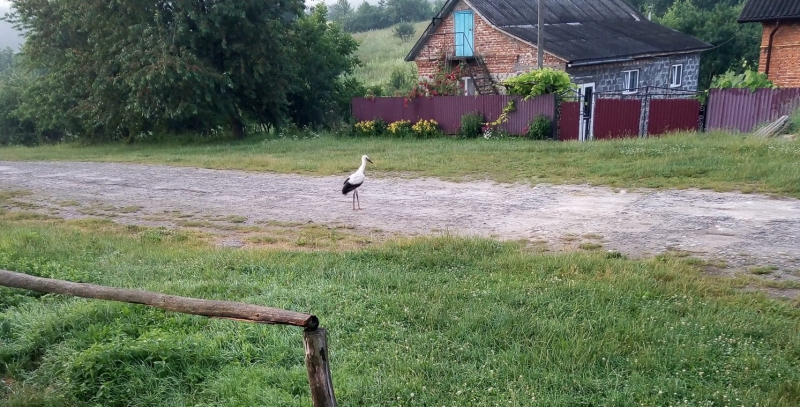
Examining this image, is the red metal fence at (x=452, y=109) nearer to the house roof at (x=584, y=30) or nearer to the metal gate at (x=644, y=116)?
the metal gate at (x=644, y=116)

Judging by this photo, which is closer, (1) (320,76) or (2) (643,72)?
(2) (643,72)

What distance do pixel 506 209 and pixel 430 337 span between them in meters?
5.03

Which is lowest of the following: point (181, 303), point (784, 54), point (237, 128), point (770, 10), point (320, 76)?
point (181, 303)

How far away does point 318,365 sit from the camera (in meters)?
3.25

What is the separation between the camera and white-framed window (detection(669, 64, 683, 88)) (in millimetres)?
27316

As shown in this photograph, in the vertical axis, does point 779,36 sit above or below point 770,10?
below

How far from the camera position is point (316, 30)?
86.9 feet

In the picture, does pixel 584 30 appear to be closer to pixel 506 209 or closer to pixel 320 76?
pixel 320 76

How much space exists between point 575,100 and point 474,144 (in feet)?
12.4

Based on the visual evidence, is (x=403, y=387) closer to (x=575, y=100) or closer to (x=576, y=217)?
(x=576, y=217)

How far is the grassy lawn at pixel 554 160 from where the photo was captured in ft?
36.2

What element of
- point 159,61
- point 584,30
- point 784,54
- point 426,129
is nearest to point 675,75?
point 584,30

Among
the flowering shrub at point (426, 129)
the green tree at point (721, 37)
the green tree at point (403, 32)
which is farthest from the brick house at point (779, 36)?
the green tree at point (403, 32)

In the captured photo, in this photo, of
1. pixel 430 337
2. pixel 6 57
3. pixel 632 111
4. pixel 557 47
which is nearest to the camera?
pixel 430 337
